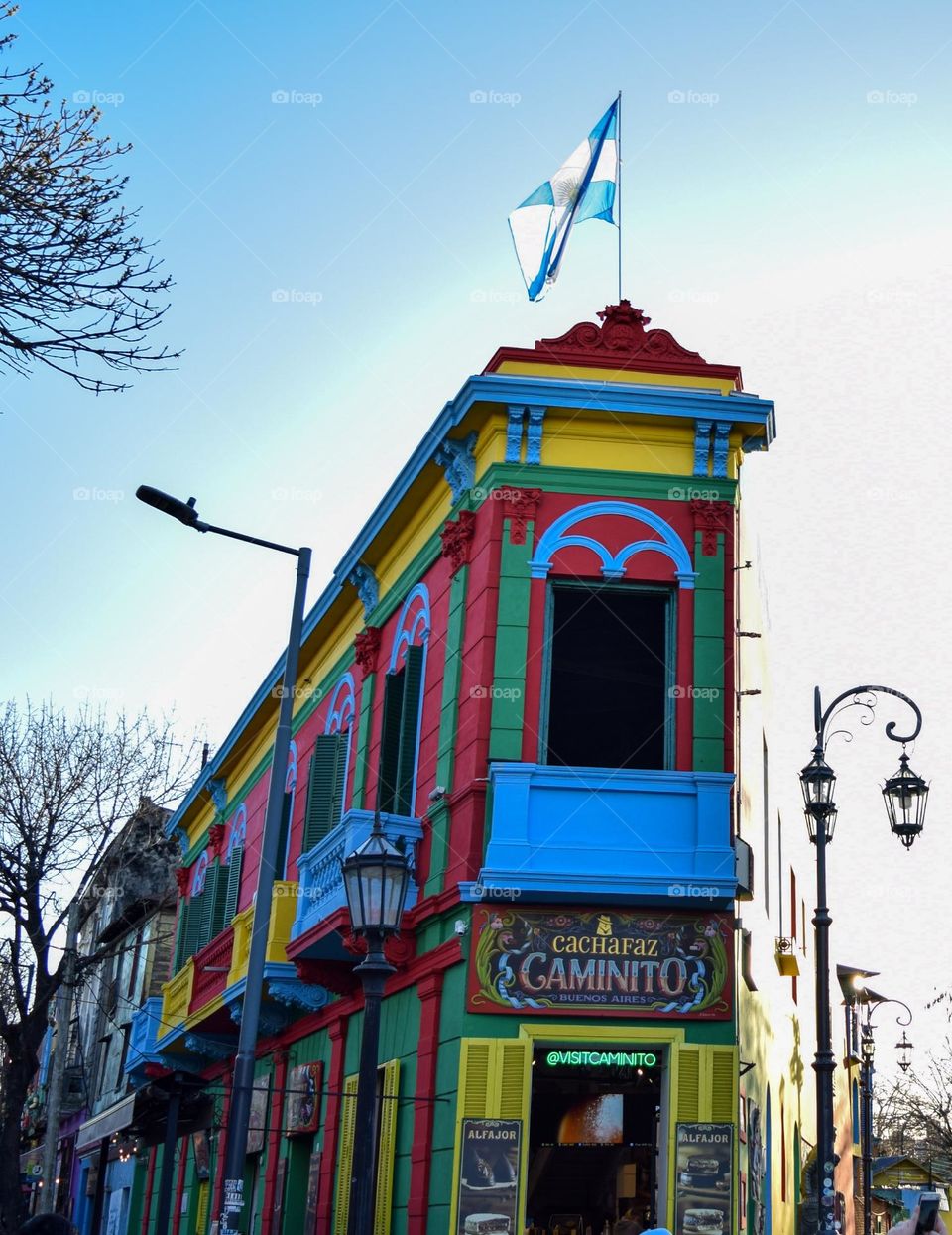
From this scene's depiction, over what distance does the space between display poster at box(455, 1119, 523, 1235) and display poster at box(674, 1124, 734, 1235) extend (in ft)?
4.88

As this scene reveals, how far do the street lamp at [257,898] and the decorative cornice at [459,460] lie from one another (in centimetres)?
210

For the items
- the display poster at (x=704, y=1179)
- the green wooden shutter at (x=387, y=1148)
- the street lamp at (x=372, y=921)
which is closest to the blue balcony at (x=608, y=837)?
the display poster at (x=704, y=1179)

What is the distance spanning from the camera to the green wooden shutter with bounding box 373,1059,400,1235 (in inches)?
615

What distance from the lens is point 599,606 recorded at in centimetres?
1587

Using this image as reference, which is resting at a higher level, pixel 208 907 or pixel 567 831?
pixel 208 907

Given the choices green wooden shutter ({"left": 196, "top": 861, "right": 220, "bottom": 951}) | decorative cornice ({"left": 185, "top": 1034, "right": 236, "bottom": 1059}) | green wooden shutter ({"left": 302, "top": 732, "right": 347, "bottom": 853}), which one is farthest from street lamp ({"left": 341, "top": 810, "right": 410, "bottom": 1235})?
green wooden shutter ({"left": 196, "top": 861, "right": 220, "bottom": 951})

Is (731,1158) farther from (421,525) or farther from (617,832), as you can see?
(421,525)

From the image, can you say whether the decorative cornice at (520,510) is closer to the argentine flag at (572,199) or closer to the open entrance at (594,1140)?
the argentine flag at (572,199)

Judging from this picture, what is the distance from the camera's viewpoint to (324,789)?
2038cm

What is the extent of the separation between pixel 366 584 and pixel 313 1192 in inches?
308

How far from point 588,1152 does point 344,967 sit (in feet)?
13.7

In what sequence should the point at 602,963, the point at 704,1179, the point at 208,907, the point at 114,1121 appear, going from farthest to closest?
the point at 208,907 < the point at 114,1121 < the point at 602,963 < the point at 704,1179

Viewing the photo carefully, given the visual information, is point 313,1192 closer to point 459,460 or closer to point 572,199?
point 459,460

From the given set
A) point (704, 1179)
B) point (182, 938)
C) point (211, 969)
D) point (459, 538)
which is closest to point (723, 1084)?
point (704, 1179)
